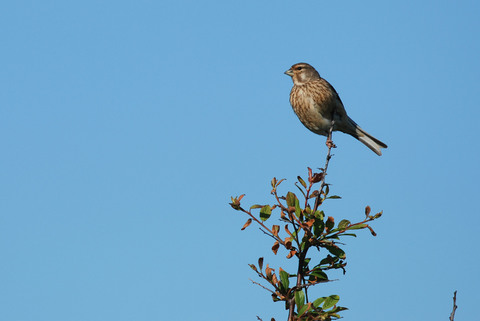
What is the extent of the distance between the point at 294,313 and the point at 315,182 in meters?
0.96

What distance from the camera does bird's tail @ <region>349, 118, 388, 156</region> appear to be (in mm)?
10059

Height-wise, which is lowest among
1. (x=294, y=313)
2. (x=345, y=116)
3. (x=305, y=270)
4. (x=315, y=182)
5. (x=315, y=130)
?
(x=294, y=313)

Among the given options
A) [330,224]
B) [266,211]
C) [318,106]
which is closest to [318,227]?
[330,224]

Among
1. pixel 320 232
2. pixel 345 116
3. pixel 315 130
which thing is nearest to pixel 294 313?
pixel 320 232

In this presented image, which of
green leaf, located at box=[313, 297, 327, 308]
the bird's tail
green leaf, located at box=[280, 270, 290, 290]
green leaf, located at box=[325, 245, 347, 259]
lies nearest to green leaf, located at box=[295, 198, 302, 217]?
green leaf, located at box=[325, 245, 347, 259]

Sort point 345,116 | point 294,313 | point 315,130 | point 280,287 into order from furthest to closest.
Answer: point 345,116 < point 315,130 < point 280,287 < point 294,313

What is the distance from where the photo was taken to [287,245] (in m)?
3.68

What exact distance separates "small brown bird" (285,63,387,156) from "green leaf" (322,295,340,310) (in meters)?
5.77

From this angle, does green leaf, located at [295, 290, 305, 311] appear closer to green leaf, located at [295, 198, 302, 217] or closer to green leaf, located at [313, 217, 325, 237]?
green leaf, located at [313, 217, 325, 237]

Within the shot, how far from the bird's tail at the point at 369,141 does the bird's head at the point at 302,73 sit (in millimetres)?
1000

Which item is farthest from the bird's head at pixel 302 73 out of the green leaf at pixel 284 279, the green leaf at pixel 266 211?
the green leaf at pixel 284 279

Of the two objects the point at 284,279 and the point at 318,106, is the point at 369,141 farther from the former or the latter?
the point at 284,279

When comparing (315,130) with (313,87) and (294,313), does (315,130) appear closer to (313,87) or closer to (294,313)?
(313,87)

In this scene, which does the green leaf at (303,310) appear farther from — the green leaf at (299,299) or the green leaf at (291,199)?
the green leaf at (291,199)
